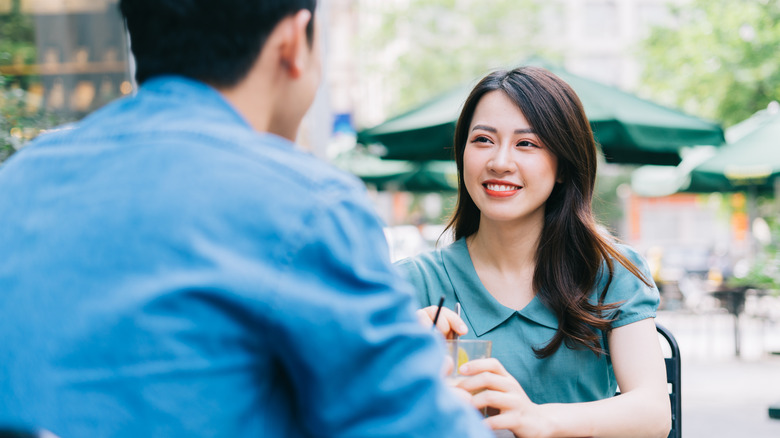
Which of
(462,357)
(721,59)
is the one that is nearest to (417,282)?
(462,357)

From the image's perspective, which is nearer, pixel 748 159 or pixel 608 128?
pixel 608 128

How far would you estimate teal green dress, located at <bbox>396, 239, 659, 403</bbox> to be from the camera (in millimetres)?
1869

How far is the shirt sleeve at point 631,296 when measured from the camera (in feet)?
6.00

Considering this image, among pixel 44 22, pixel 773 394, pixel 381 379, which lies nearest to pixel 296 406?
pixel 381 379

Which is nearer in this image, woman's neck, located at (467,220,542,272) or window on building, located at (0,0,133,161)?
woman's neck, located at (467,220,542,272)

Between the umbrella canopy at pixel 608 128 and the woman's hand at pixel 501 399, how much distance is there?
3.21m

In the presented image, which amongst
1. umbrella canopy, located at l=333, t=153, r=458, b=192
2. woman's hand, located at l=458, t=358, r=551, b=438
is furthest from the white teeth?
umbrella canopy, located at l=333, t=153, r=458, b=192

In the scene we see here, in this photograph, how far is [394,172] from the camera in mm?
9648

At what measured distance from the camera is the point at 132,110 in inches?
33.7

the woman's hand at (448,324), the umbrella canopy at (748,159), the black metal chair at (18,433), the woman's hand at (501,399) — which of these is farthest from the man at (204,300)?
the umbrella canopy at (748,159)

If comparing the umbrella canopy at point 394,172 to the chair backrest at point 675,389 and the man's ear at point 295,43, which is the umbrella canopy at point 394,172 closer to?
the chair backrest at point 675,389

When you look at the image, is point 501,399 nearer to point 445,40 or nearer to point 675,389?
point 675,389

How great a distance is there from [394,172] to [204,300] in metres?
8.94

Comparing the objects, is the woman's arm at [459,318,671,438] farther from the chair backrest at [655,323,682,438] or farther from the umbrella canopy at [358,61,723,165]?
the umbrella canopy at [358,61,723,165]
